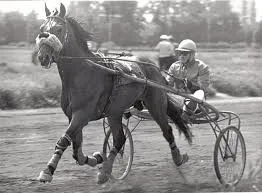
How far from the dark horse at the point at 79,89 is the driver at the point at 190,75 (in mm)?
595

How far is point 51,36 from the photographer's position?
500cm

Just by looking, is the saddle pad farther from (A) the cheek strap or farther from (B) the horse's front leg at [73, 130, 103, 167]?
(A) the cheek strap

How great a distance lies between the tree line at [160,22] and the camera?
1518cm

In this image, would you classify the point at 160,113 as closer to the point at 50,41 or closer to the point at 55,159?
the point at 55,159

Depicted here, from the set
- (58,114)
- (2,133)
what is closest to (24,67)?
(58,114)

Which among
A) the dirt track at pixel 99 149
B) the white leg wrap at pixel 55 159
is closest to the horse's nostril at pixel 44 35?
the white leg wrap at pixel 55 159

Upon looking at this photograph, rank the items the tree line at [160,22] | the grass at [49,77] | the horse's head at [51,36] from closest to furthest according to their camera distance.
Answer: the horse's head at [51,36]
the grass at [49,77]
the tree line at [160,22]

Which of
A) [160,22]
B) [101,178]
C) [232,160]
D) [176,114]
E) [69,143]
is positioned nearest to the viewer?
[69,143]

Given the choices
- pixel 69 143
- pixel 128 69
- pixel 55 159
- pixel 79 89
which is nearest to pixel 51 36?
pixel 79 89

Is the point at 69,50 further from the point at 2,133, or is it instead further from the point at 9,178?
the point at 2,133

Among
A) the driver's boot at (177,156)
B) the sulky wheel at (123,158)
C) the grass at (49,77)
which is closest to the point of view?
the sulky wheel at (123,158)

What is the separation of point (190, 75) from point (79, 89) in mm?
1605

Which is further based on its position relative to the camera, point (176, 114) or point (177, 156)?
point (176, 114)

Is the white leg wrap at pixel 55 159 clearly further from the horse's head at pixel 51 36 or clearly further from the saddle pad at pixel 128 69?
the saddle pad at pixel 128 69
